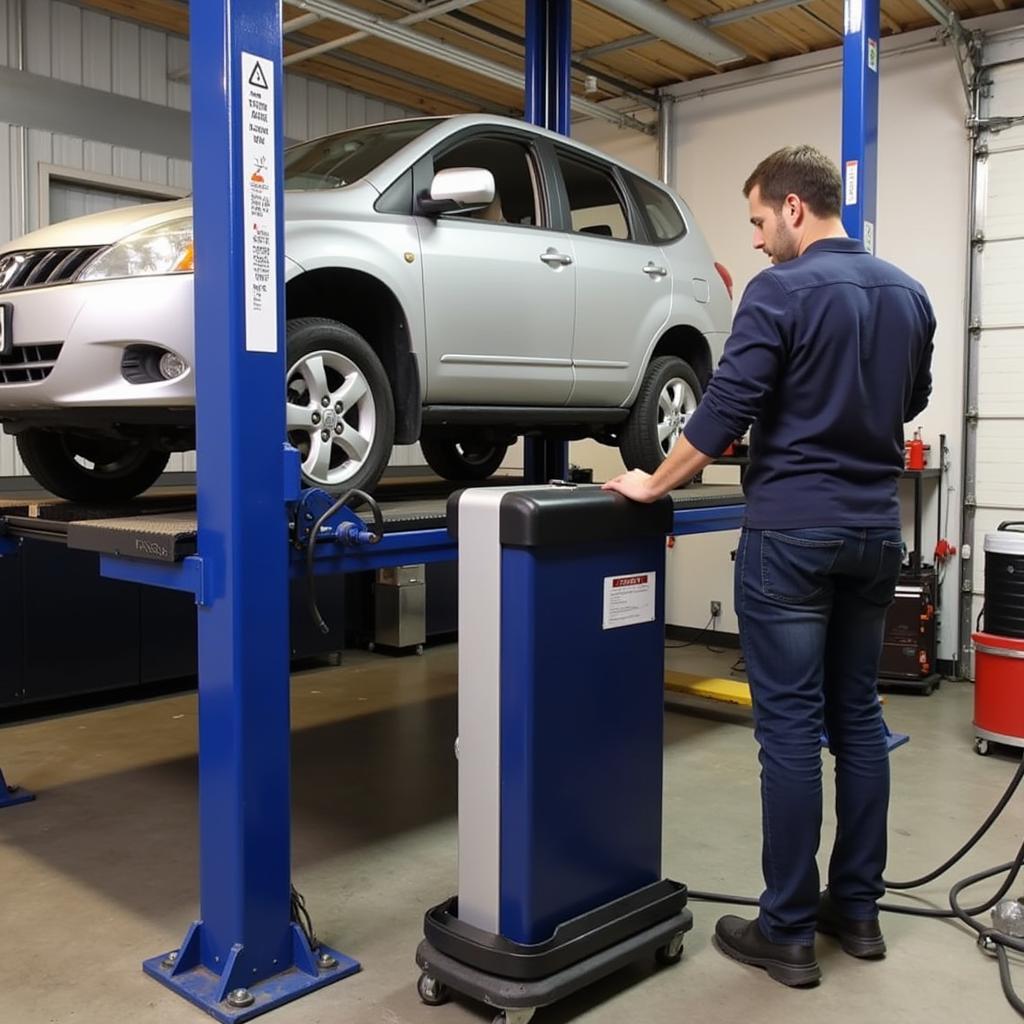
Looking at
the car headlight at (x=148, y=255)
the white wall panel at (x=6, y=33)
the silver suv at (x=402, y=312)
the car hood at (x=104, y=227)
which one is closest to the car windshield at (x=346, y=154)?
the silver suv at (x=402, y=312)

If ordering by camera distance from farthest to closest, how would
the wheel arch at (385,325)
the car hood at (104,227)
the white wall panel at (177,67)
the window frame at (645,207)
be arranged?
1. the white wall panel at (177,67)
2. the window frame at (645,207)
3. the wheel arch at (385,325)
4. the car hood at (104,227)

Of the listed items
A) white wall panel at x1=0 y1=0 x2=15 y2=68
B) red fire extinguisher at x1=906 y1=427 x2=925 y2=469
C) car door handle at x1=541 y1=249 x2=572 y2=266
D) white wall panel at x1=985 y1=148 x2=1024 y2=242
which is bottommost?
red fire extinguisher at x1=906 y1=427 x2=925 y2=469

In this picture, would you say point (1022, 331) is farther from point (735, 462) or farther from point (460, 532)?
point (460, 532)

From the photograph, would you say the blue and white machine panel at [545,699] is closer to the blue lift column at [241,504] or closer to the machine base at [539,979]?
the machine base at [539,979]

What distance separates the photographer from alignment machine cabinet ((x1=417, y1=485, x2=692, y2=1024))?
2504 millimetres

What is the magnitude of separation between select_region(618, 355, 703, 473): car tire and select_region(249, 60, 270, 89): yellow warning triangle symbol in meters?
2.53

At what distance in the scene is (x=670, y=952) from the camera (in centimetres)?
287

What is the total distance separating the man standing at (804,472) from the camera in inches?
103

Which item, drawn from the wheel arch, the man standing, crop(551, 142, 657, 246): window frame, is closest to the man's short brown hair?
the man standing

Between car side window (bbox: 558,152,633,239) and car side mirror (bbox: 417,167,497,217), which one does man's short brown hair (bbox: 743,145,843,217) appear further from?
car side window (bbox: 558,152,633,239)

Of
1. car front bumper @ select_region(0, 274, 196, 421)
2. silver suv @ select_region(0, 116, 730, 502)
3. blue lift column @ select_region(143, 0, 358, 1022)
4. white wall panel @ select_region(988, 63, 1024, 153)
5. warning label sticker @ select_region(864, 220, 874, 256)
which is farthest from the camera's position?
white wall panel @ select_region(988, 63, 1024, 153)

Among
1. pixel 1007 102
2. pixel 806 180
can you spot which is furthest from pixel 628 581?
pixel 1007 102

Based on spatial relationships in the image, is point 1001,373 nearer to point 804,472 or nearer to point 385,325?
point 385,325

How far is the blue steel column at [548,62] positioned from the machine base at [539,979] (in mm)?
3058
